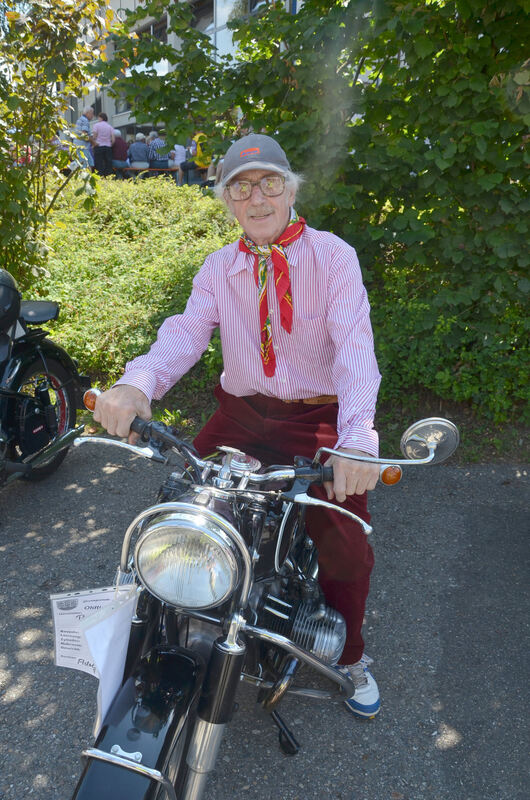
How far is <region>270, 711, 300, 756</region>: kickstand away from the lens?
2338 millimetres

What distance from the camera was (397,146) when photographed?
15.0ft

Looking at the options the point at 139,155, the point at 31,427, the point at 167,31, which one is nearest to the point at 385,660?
the point at 31,427

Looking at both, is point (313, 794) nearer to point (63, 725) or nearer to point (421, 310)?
point (63, 725)

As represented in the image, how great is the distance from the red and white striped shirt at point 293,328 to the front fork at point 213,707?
903mm

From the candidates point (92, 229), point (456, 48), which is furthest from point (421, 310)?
point (92, 229)

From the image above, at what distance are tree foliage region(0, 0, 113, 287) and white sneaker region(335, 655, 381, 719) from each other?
→ 4.60 m

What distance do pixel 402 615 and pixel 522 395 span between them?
230 cm

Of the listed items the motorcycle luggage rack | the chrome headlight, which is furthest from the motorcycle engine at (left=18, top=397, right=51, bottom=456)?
the motorcycle luggage rack

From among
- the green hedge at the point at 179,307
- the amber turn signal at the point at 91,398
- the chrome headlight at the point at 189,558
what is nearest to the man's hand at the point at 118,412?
the amber turn signal at the point at 91,398

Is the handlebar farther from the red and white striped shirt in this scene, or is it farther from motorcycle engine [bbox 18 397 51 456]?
motorcycle engine [bbox 18 397 51 456]

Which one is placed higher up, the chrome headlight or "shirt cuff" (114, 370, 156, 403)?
"shirt cuff" (114, 370, 156, 403)

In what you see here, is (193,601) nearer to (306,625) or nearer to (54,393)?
(306,625)

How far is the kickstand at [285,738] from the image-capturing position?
234 centimetres

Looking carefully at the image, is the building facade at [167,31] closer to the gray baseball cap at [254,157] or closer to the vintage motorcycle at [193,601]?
the gray baseball cap at [254,157]
